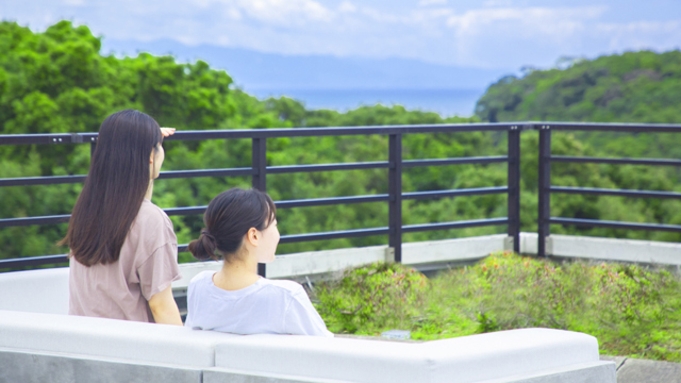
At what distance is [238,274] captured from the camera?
2.36 meters

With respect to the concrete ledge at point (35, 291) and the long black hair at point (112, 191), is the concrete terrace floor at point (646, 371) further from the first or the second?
the concrete ledge at point (35, 291)

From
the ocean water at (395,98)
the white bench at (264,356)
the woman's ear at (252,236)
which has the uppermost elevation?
the ocean water at (395,98)

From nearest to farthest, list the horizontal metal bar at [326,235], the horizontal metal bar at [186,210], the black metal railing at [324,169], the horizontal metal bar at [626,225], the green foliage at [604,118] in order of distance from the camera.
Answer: the black metal railing at [324,169], the horizontal metal bar at [186,210], the horizontal metal bar at [326,235], the horizontal metal bar at [626,225], the green foliage at [604,118]

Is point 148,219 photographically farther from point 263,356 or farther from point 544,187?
point 544,187

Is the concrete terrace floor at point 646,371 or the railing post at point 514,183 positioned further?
the railing post at point 514,183

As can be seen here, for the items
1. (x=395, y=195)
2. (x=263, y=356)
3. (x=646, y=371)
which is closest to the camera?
(x=263, y=356)

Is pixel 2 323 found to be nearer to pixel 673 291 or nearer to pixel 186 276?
pixel 186 276

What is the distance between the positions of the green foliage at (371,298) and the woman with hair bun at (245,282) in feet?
5.95

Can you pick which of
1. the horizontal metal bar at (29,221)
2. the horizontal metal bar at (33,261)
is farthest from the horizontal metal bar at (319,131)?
the horizontal metal bar at (33,261)

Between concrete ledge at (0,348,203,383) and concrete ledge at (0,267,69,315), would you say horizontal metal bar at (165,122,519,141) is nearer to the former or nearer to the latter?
concrete ledge at (0,267,69,315)

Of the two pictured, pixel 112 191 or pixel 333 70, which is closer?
pixel 112 191

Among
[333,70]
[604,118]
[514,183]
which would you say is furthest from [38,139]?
[333,70]

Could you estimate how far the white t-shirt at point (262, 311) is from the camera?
2.31 metres

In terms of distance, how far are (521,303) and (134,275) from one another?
2179mm
